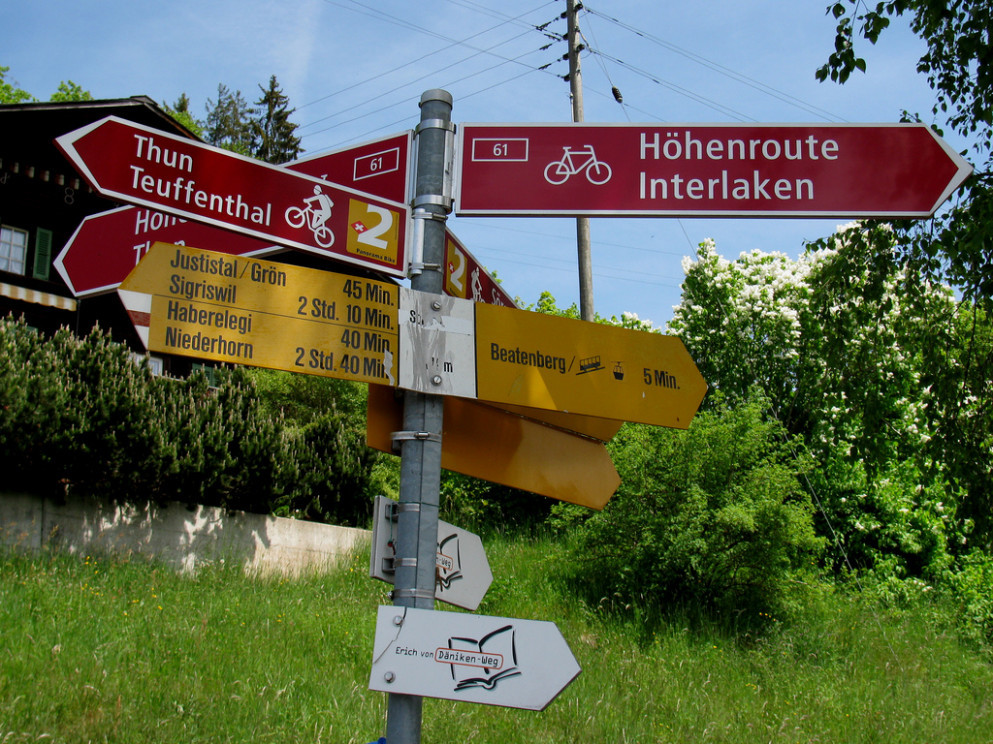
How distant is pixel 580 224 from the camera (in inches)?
806

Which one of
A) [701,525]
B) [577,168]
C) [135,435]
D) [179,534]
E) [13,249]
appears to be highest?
[13,249]

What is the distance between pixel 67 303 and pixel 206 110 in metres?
40.8

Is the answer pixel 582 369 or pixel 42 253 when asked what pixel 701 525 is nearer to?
pixel 582 369

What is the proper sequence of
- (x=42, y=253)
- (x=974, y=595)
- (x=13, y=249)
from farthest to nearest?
(x=42, y=253), (x=13, y=249), (x=974, y=595)

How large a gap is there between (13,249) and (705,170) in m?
21.8

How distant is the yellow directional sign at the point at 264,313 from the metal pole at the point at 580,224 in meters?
15.7

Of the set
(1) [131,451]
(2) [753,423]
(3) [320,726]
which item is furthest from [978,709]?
(1) [131,451]

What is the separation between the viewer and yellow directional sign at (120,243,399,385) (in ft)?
9.88

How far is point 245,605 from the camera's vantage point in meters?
12.0

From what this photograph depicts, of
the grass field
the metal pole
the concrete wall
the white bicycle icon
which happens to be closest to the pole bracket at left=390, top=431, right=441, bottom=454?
the white bicycle icon

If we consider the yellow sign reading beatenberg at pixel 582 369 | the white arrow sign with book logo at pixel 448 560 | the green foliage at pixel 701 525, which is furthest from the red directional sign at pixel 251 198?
the green foliage at pixel 701 525

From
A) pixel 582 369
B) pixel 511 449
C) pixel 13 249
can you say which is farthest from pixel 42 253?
pixel 582 369

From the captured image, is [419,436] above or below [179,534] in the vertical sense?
above

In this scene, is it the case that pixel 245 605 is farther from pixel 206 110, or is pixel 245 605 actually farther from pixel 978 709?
A: pixel 206 110
